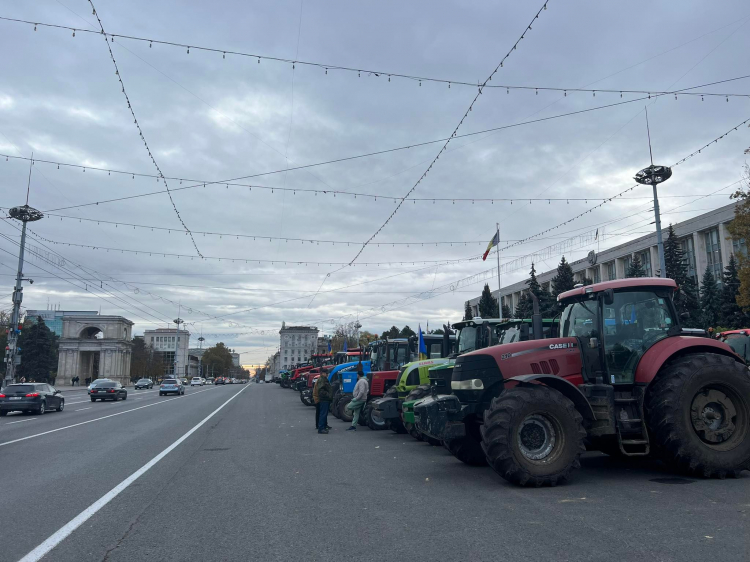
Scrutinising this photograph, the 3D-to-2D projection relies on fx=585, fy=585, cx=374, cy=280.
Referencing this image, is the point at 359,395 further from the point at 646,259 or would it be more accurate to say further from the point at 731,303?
the point at 646,259

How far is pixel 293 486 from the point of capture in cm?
834

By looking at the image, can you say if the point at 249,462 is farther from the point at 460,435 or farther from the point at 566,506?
the point at 566,506

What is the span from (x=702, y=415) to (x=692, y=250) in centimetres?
5601

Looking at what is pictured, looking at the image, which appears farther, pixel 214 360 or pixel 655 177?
pixel 214 360

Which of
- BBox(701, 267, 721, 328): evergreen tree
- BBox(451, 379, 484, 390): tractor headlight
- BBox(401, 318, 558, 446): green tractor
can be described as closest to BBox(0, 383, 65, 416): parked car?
BBox(401, 318, 558, 446): green tractor

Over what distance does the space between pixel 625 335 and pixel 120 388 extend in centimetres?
3541

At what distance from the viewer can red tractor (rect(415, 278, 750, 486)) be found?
25.5ft

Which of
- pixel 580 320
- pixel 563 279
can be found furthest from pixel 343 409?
pixel 563 279

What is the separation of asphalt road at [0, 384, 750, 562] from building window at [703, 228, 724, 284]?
52100mm

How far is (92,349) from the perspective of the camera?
295 feet

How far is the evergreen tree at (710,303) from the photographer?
1642 inches

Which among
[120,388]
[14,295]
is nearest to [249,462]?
[120,388]

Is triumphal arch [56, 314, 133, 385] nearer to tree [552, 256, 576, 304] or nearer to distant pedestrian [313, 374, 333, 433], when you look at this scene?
tree [552, 256, 576, 304]

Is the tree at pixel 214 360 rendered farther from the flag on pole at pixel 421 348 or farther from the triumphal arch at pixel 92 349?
the flag on pole at pixel 421 348
